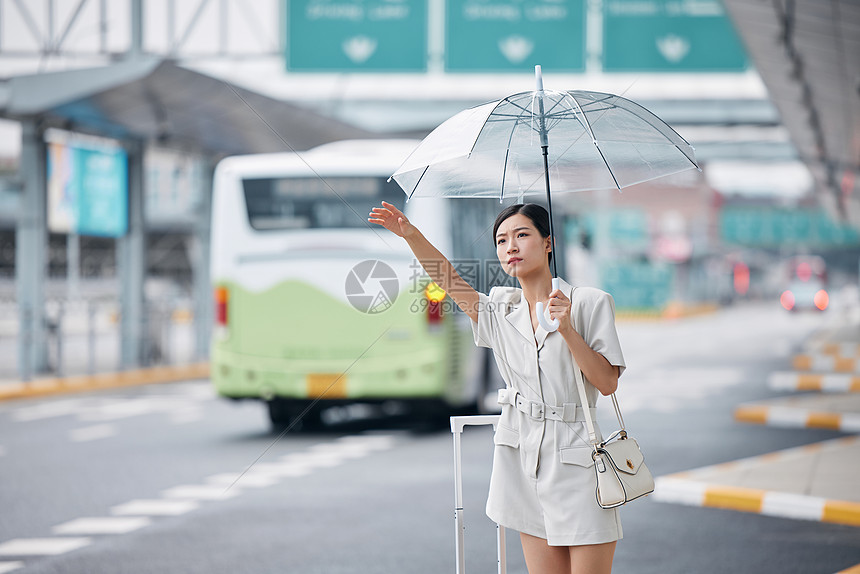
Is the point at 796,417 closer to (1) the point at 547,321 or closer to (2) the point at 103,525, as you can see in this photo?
(2) the point at 103,525

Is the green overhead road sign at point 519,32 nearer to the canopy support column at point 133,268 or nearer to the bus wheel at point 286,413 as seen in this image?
the canopy support column at point 133,268

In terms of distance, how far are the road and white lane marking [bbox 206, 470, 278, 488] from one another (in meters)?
0.02

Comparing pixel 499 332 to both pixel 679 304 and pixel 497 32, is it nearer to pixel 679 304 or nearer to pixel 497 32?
pixel 497 32

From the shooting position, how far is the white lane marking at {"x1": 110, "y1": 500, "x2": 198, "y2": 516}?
786 centimetres

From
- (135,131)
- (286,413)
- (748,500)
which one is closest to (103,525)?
(748,500)

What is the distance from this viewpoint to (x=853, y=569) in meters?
6.04

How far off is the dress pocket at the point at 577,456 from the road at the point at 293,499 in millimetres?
2878

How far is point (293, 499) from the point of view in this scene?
8430 mm

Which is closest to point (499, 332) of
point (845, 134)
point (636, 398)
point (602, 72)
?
point (636, 398)

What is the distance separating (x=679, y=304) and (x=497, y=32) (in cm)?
4714

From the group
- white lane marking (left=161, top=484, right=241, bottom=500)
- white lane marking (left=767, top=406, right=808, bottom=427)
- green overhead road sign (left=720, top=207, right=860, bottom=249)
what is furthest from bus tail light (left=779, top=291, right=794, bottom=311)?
white lane marking (left=161, top=484, right=241, bottom=500)

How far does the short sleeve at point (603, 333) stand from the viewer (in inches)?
137
